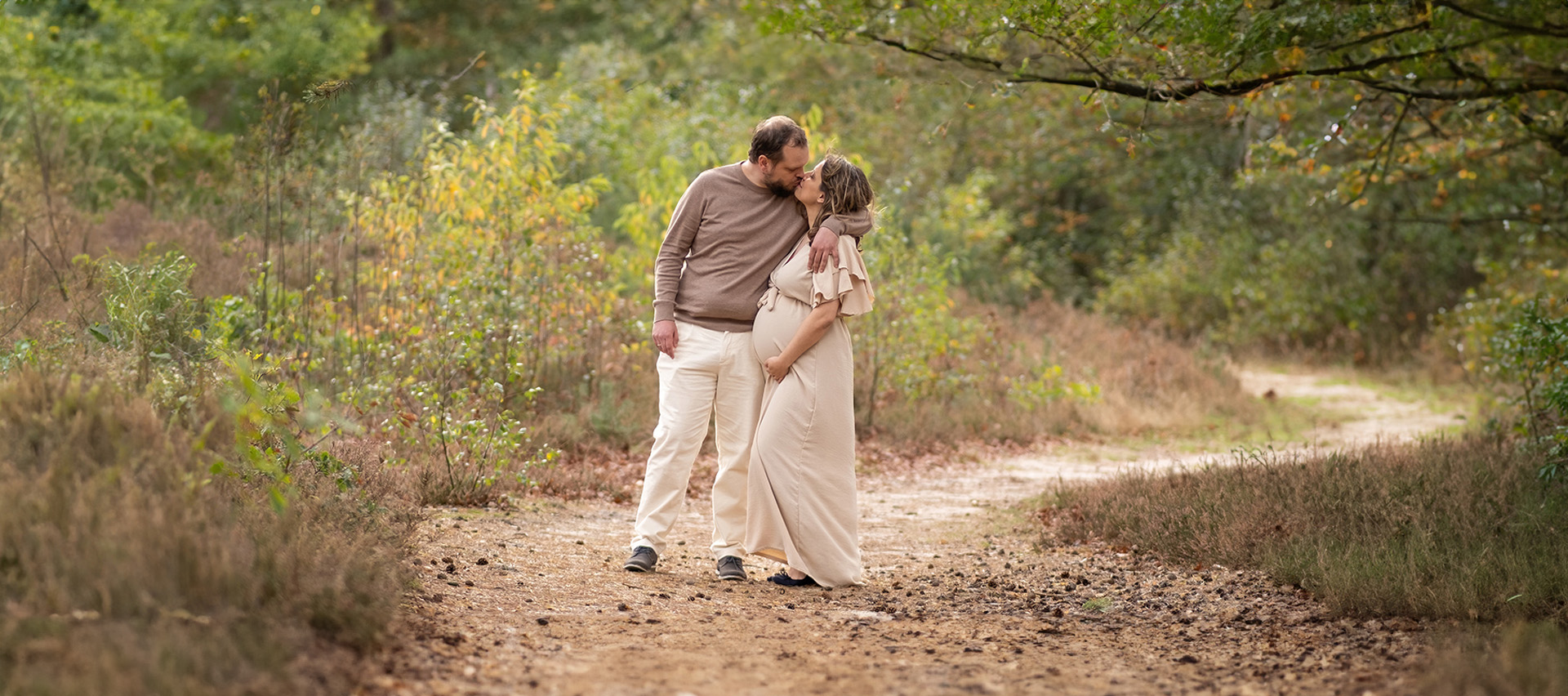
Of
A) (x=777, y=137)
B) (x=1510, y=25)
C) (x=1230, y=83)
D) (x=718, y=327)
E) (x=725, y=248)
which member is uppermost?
(x=1510, y=25)

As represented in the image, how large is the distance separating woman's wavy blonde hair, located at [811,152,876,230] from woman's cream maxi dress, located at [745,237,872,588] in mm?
Answer: 143

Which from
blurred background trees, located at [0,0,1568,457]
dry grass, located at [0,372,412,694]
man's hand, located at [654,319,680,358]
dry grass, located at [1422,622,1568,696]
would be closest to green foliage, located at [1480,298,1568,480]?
blurred background trees, located at [0,0,1568,457]

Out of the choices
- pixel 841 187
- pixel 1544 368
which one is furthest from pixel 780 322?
pixel 1544 368

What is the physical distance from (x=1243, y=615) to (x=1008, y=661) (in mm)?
1287

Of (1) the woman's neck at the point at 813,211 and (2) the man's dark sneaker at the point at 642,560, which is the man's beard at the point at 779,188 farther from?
(2) the man's dark sneaker at the point at 642,560

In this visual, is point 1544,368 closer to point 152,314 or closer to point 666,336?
point 666,336

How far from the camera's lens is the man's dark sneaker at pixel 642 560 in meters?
5.25

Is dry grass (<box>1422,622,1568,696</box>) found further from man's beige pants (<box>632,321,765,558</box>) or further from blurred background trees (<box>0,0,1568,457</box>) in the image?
blurred background trees (<box>0,0,1568,457</box>)

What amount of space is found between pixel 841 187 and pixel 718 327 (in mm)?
793

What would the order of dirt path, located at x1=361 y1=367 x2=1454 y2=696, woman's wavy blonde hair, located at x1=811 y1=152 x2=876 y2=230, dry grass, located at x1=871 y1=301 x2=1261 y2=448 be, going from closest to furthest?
dirt path, located at x1=361 y1=367 x2=1454 y2=696, woman's wavy blonde hair, located at x1=811 y1=152 x2=876 y2=230, dry grass, located at x1=871 y1=301 x2=1261 y2=448

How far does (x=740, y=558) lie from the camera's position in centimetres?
538

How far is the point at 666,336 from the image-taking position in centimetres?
525


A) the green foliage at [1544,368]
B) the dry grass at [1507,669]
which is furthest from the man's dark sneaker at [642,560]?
the green foliage at [1544,368]

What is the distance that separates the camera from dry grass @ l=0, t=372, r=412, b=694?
260cm
